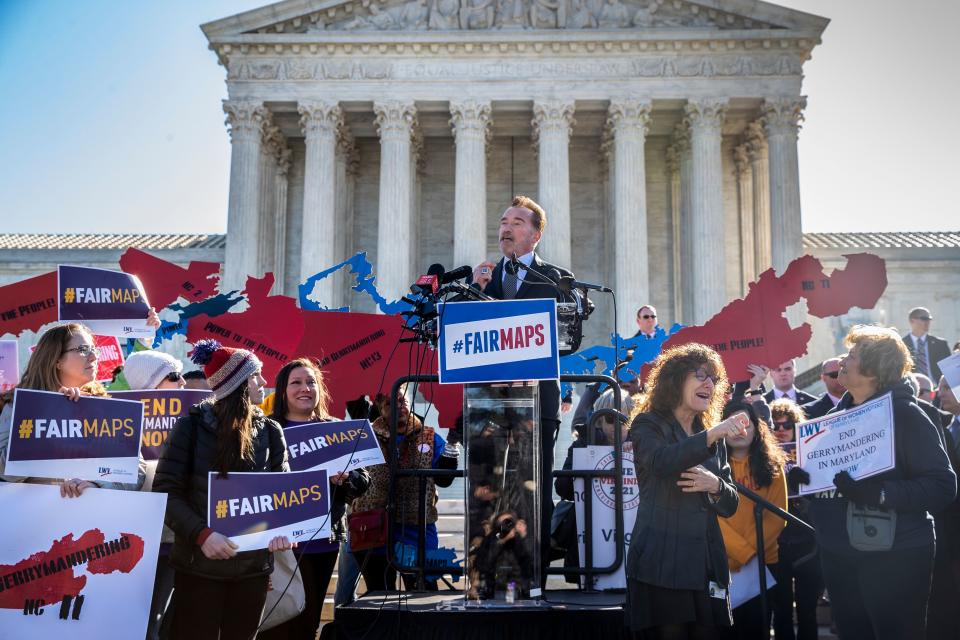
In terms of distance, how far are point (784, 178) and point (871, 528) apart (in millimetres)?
27027

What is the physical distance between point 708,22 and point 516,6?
6.84 meters

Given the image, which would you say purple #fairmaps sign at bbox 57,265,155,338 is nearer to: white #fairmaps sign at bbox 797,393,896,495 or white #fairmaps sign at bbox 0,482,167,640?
white #fairmaps sign at bbox 0,482,167,640

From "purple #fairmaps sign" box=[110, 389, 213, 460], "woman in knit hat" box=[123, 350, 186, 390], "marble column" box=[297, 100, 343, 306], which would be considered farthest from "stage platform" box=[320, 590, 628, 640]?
"marble column" box=[297, 100, 343, 306]

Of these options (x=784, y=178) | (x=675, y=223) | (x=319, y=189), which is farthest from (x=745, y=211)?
(x=319, y=189)

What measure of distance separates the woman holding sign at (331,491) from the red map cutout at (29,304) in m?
3.91

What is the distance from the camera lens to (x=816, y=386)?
90.3 feet

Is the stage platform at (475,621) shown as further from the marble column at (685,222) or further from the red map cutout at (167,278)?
the marble column at (685,222)

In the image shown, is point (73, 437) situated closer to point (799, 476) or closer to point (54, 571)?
point (54, 571)

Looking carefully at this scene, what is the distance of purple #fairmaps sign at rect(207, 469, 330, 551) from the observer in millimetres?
5352

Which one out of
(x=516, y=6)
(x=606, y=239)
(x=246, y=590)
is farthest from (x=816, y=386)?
(x=246, y=590)

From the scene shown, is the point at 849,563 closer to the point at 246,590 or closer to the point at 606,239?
the point at 246,590

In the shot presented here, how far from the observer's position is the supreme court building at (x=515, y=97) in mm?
30703

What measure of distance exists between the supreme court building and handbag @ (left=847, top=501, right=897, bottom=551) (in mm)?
24143

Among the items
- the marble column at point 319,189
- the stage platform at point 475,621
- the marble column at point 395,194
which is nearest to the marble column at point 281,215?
the marble column at point 319,189
